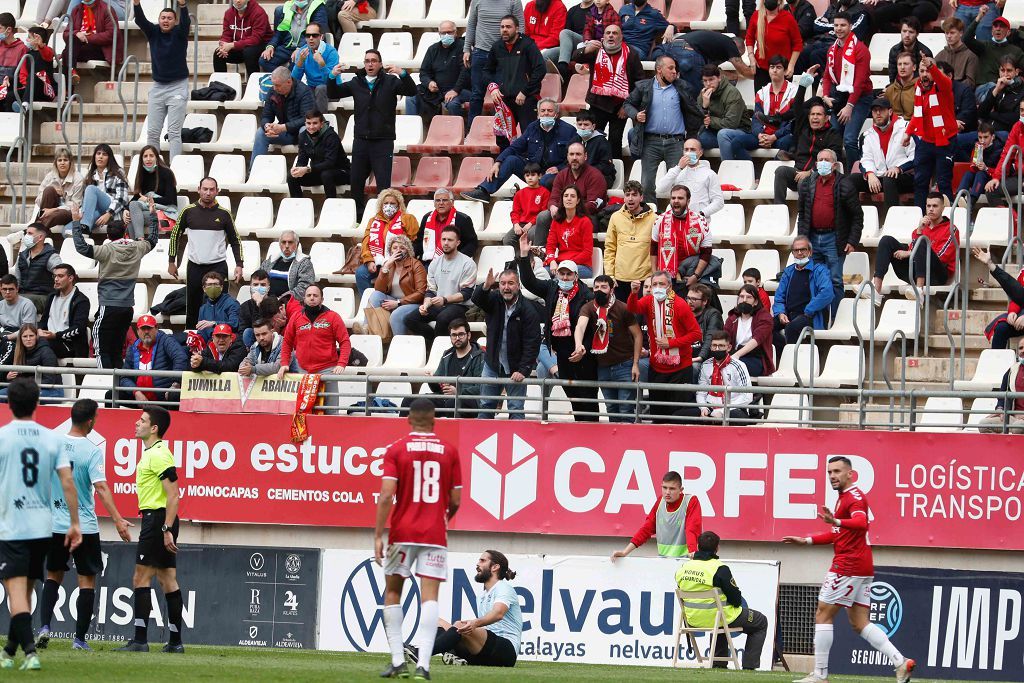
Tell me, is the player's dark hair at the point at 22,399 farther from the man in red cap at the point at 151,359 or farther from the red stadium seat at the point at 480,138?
the red stadium seat at the point at 480,138

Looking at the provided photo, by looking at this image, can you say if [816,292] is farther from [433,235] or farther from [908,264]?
[433,235]

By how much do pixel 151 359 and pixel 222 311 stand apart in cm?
97

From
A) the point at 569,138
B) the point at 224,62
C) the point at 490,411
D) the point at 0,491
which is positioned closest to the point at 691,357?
the point at 490,411

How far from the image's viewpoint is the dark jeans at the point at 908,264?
1831 cm

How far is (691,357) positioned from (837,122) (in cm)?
485

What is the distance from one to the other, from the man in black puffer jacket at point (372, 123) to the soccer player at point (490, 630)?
24.8 ft

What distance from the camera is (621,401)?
1691 centimetres

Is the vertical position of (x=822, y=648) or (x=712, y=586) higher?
(x=712, y=586)

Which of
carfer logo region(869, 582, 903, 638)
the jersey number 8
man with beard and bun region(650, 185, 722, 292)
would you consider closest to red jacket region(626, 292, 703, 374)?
man with beard and bun region(650, 185, 722, 292)

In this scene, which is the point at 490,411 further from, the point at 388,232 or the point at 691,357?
the point at 388,232

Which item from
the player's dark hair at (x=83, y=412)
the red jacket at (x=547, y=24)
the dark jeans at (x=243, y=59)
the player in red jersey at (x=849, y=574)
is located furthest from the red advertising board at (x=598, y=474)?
the dark jeans at (x=243, y=59)

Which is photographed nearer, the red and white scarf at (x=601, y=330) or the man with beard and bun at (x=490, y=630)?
the man with beard and bun at (x=490, y=630)

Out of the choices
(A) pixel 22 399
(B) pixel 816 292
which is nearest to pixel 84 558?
(A) pixel 22 399

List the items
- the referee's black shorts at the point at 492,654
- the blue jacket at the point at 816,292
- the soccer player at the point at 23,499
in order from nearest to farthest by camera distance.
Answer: the soccer player at the point at 23,499 < the referee's black shorts at the point at 492,654 < the blue jacket at the point at 816,292
